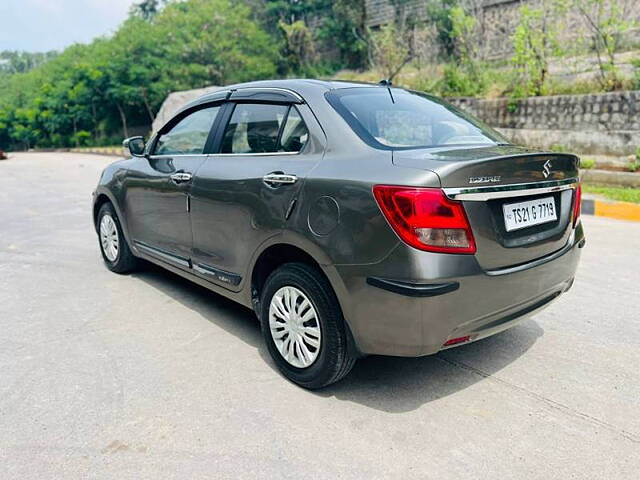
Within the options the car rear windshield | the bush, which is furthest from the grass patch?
the car rear windshield

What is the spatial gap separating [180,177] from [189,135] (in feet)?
1.40

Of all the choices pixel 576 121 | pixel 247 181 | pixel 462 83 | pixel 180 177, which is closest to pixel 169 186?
pixel 180 177

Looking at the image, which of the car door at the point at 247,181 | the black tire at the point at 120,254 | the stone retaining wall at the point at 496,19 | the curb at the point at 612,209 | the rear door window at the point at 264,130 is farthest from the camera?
the stone retaining wall at the point at 496,19

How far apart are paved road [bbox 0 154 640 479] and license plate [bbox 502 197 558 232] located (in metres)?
0.90

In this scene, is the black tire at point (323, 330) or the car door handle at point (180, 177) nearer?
the black tire at point (323, 330)

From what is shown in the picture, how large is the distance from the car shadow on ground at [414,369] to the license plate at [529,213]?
920 millimetres

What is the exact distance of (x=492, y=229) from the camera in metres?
2.53

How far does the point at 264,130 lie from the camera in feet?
10.9

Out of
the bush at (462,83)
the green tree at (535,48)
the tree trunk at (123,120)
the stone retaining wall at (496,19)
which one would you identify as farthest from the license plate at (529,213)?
the tree trunk at (123,120)

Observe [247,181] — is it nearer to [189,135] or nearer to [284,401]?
[189,135]

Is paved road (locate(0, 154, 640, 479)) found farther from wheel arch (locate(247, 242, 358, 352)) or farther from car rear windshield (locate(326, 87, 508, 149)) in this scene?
car rear windshield (locate(326, 87, 508, 149))

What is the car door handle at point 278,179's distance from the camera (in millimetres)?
2891

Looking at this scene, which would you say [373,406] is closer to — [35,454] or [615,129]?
[35,454]

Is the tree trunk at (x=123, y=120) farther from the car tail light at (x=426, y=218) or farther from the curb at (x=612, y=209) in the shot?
the car tail light at (x=426, y=218)
